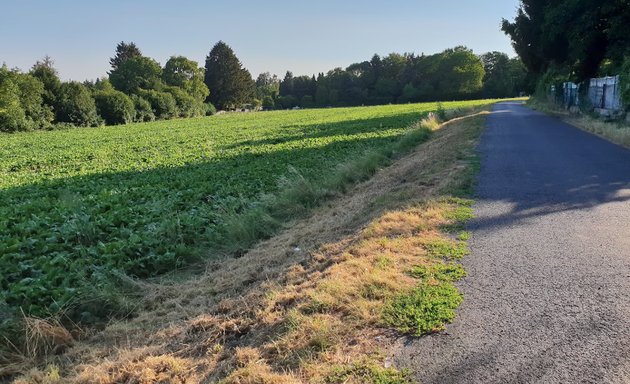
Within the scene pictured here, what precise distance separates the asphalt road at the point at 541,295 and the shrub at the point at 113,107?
57.8m

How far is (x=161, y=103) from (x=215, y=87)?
105 feet

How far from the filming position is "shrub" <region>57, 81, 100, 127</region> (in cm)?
5088

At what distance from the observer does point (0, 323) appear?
4.80 metres

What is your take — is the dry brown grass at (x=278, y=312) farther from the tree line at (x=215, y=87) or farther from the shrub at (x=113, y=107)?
the shrub at (x=113, y=107)

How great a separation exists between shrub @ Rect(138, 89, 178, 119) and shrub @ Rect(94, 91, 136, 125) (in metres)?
7.71

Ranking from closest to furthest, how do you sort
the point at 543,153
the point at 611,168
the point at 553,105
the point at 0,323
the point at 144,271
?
the point at 0,323 → the point at 144,271 → the point at 611,168 → the point at 543,153 → the point at 553,105

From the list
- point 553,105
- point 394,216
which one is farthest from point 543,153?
point 553,105

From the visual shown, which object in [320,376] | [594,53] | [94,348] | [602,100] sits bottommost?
[94,348]

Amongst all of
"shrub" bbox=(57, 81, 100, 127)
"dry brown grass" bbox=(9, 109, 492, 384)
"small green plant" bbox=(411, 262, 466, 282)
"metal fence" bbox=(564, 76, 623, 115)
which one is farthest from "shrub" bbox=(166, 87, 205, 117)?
"small green plant" bbox=(411, 262, 466, 282)

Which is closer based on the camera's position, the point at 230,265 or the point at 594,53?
the point at 230,265

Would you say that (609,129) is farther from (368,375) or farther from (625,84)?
(368,375)

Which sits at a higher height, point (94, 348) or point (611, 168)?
point (611, 168)

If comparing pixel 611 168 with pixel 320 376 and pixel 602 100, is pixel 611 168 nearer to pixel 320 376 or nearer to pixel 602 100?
pixel 320 376

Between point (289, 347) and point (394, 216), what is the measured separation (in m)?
3.52
